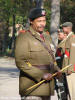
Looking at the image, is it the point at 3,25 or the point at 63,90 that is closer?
the point at 63,90

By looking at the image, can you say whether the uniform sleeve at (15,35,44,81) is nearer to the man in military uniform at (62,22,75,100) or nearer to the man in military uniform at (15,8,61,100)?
the man in military uniform at (15,8,61,100)

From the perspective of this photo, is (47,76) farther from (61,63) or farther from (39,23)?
(61,63)

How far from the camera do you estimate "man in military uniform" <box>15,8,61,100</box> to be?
4.55 metres

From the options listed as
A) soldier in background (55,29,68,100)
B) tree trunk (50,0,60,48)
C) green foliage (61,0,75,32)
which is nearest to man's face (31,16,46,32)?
soldier in background (55,29,68,100)

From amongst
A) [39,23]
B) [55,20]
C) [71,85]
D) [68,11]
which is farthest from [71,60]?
[68,11]

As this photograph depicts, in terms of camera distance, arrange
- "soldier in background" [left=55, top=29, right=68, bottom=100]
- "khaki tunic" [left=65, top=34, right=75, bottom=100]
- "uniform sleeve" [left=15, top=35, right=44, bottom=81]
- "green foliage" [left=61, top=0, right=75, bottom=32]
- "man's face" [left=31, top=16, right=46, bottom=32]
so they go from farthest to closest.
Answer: "green foliage" [left=61, top=0, right=75, bottom=32] → "soldier in background" [left=55, top=29, right=68, bottom=100] → "khaki tunic" [left=65, top=34, right=75, bottom=100] → "man's face" [left=31, top=16, right=46, bottom=32] → "uniform sleeve" [left=15, top=35, right=44, bottom=81]

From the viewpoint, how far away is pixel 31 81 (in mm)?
4602

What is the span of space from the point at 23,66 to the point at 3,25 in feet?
129

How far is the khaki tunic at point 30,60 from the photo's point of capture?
179 inches

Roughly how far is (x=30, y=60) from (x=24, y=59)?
0.24 ft

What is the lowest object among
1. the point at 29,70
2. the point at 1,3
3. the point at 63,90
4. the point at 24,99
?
the point at 1,3

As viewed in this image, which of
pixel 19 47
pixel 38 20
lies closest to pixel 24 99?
pixel 19 47

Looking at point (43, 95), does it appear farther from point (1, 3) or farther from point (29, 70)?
point (1, 3)

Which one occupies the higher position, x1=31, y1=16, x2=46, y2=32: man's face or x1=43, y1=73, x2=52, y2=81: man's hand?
x1=31, y1=16, x2=46, y2=32: man's face
